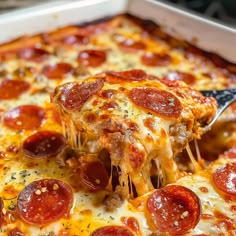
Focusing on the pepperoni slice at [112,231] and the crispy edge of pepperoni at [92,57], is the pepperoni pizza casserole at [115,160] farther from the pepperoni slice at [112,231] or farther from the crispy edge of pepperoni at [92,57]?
the crispy edge of pepperoni at [92,57]

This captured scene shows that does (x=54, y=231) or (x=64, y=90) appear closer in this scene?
(x=54, y=231)

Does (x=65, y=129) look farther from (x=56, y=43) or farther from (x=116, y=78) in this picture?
(x=56, y=43)

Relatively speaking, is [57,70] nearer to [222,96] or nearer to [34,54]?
[34,54]

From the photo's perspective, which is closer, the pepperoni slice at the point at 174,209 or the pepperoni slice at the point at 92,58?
the pepperoni slice at the point at 174,209

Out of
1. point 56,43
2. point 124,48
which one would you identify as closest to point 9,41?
point 56,43

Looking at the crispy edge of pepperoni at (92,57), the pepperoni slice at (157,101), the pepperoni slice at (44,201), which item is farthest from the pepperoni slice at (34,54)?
the pepperoni slice at (44,201)

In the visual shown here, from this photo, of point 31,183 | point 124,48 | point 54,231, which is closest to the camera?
point 54,231

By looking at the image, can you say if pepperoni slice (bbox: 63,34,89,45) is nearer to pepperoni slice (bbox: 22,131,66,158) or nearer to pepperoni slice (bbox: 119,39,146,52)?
pepperoni slice (bbox: 119,39,146,52)
